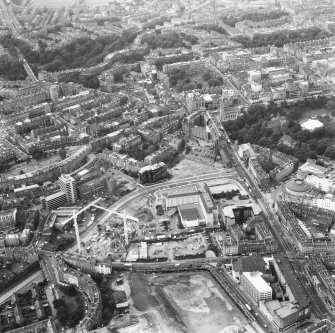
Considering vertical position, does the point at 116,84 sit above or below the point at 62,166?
above

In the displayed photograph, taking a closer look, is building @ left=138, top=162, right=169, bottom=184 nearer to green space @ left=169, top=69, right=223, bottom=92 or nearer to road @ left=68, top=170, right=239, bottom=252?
road @ left=68, top=170, right=239, bottom=252

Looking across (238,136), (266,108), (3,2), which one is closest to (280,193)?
(238,136)

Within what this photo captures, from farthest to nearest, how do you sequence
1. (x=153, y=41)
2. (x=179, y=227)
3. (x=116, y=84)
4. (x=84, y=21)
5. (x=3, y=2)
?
(x=3, y=2) < (x=84, y=21) < (x=153, y=41) < (x=116, y=84) < (x=179, y=227)

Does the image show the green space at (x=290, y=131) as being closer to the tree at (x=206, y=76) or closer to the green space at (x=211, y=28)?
the tree at (x=206, y=76)

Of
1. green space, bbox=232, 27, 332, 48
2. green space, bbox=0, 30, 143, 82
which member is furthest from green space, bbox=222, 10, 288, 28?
green space, bbox=0, 30, 143, 82

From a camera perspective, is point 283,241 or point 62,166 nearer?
point 283,241

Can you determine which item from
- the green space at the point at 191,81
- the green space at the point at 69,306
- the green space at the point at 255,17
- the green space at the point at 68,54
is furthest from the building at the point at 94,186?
the green space at the point at 255,17

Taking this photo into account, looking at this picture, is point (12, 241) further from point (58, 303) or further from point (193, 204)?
point (193, 204)

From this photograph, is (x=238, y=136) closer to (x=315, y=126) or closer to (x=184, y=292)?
(x=315, y=126)
